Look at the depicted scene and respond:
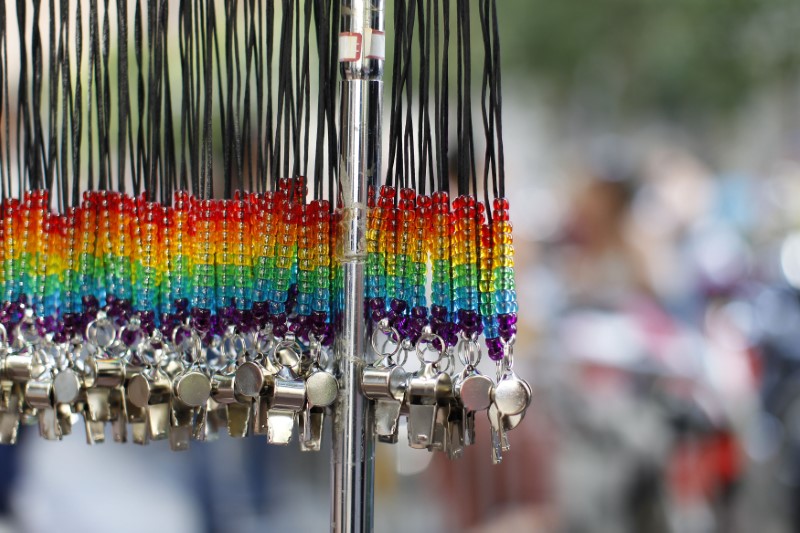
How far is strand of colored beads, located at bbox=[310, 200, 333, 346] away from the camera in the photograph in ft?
2.28

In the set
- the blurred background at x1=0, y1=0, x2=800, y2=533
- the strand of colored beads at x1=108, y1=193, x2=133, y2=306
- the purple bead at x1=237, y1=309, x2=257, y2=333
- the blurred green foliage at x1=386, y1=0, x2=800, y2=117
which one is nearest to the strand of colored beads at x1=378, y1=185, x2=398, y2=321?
the purple bead at x1=237, y1=309, x2=257, y2=333

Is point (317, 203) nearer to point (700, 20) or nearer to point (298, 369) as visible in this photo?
point (298, 369)

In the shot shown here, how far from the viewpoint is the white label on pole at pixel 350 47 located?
679 mm

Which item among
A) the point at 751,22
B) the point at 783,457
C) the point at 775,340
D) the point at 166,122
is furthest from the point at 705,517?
the point at 751,22

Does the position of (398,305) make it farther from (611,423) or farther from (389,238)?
(611,423)

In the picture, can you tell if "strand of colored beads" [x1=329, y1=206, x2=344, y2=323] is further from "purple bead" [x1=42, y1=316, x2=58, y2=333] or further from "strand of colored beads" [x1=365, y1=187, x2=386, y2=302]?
"purple bead" [x1=42, y1=316, x2=58, y2=333]

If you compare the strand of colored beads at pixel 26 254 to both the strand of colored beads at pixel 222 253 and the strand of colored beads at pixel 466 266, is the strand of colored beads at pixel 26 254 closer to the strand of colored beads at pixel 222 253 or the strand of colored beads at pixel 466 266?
the strand of colored beads at pixel 222 253

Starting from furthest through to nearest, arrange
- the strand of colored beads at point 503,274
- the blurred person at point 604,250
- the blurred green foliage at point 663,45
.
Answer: the blurred green foliage at point 663,45 → the blurred person at point 604,250 → the strand of colored beads at point 503,274

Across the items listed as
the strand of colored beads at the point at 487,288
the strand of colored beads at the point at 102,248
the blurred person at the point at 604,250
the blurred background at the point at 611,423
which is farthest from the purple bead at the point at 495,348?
the blurred person at the point at 604,250

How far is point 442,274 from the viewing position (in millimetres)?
670

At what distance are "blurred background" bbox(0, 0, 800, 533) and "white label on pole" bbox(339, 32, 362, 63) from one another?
1496mm

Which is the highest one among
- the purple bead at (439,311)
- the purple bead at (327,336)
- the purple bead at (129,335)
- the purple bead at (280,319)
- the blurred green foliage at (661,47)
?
the blurred green foliage at (661,47)

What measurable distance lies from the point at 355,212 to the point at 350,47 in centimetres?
12

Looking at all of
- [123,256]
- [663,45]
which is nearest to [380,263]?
[123,256]
